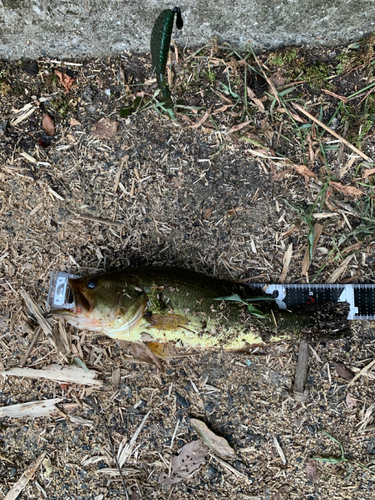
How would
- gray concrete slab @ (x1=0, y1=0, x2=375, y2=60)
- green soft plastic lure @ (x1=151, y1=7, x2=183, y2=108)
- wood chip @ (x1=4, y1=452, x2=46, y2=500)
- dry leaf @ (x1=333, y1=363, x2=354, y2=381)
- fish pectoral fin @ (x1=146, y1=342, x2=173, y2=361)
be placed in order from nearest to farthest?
green soft plastic lure @ (x1=151, y1=7, x2=183, y2=108) < gray concrete slab @ (x1=0, y1=0, x2=375, y2=60) < fish pectoral fin @ (x1=146, y1=342, x2=173, y2=361) < dry leaf @ (x1=333, y1=363, x2=354, y2=381) < wood chip @ (x1=4, y1=452, x2=46, y2=500)

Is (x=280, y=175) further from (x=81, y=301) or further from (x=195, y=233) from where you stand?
(x=81, y=301)

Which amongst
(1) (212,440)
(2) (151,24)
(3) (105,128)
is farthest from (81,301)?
(2) (151,24)

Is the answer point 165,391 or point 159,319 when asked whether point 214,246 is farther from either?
point 165,391

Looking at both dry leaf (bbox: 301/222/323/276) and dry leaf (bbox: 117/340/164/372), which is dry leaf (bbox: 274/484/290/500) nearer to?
dry leaf (bbox: 117/340/164/372)

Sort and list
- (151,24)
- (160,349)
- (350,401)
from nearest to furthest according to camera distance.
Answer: (151,24), (160,349), (350,401)

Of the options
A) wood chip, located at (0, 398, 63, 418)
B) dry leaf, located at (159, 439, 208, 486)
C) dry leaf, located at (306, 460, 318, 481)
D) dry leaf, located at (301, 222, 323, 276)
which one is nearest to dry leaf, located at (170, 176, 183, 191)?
dry leaf, located at (301, 222, 323, 276)

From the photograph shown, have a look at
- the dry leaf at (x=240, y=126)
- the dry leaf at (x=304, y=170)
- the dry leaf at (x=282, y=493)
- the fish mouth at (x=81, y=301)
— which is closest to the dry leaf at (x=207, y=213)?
the dry leaf at (x=240, y=126)
